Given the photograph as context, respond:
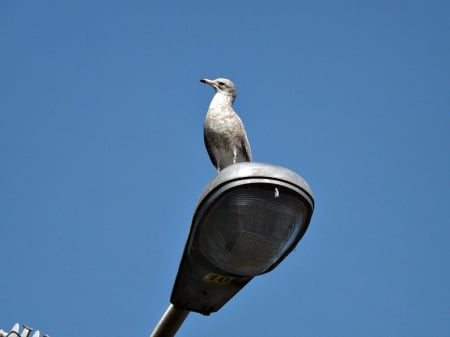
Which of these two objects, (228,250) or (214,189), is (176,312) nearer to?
(228,250)

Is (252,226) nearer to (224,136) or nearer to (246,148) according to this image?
(224,136)

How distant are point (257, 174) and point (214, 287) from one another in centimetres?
62

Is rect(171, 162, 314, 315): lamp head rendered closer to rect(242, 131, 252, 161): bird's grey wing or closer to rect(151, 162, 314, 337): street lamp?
rect(151, 162, 314, 337): street lamp

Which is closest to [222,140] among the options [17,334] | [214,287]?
[17,334]

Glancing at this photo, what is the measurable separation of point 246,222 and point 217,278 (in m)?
0.35

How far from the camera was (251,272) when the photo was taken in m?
2.53

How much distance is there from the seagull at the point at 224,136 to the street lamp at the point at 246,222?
9.25ft

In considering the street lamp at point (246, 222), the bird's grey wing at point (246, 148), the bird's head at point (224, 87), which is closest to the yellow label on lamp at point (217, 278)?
the street lamp at point (246, 222)

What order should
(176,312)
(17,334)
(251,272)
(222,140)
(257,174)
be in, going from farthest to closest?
1. (222,140)
2. (17,334)
3. (176,312)
4. (251,272)
5. (257,174)

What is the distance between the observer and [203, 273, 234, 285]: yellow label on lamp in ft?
8.53

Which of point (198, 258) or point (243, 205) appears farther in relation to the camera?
point (198, 258)

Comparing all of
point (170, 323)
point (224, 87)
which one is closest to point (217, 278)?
point (170, 323)

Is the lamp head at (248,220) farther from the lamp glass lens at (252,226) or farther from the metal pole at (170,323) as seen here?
the metal pole at (170,323)

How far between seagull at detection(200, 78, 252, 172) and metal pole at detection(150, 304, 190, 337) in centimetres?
275
